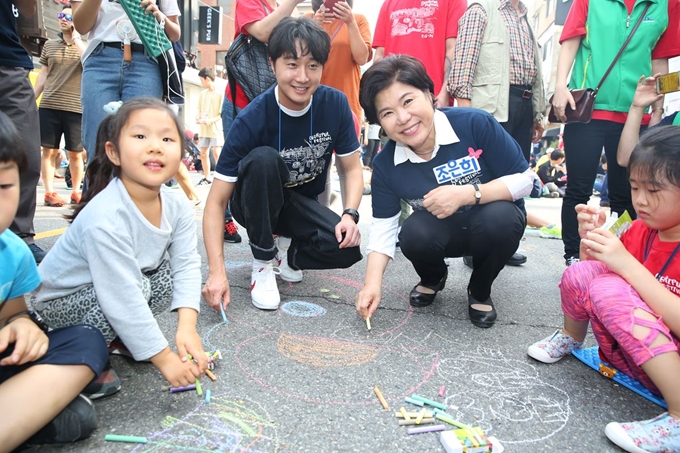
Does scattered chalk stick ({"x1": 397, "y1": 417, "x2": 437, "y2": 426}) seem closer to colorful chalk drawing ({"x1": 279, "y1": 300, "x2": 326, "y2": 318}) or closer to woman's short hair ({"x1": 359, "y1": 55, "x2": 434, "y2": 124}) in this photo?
colorful chalk drawing ({"x1": 279, "y1": 300, "x2": 326, "y2": 318})

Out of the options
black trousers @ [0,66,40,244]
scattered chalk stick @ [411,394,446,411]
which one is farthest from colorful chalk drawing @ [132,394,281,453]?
black trousers @ [0,66,40,244]

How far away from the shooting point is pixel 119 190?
1.50m

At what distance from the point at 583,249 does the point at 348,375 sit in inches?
40.1

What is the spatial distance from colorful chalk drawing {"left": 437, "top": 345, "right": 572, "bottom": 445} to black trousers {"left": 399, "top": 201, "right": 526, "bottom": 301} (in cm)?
44

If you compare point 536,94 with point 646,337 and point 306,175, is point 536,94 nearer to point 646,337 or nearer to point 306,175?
point 306,175

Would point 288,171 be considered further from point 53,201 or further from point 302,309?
point 53,201

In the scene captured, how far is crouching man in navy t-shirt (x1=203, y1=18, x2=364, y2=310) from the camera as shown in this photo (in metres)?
2.17

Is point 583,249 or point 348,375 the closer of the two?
point 348,375

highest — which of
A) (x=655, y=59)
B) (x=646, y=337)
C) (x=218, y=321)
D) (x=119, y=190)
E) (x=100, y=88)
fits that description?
(x=655, y=59)

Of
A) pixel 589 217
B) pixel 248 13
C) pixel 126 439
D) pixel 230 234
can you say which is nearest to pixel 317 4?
pixel 248 13

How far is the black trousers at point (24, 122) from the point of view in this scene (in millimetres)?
2363

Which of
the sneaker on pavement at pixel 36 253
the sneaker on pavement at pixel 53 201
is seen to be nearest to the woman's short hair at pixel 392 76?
the sneaker on pavement at pixel 36 253

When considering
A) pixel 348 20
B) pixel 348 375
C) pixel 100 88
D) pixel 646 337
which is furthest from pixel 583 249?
pixel 100 88

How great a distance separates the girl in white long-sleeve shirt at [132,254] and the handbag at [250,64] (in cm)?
128
